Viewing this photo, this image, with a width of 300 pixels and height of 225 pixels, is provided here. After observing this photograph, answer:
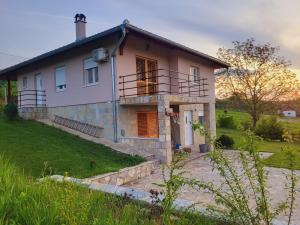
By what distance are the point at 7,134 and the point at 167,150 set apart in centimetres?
690

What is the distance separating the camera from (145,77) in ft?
50.4

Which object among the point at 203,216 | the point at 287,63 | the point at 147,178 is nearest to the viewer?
the point at 203,216

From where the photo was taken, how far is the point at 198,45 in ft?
73.6

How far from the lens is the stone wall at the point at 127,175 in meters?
8.39

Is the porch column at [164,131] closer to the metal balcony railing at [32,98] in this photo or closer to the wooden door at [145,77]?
the wooden door at [145,77]

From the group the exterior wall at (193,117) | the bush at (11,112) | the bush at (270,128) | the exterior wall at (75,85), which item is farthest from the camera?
the bush at (270,128)

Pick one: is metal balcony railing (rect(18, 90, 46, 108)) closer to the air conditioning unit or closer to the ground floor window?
the air conditioning unit

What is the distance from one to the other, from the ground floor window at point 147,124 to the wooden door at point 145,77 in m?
1.10

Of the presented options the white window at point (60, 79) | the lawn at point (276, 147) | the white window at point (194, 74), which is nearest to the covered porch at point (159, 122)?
the white window at point (194, 74)

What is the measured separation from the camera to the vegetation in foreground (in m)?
3.15

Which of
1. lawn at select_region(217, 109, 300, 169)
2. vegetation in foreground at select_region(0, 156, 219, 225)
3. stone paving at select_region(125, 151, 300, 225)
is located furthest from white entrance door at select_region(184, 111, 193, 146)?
vegetation in foreground at select_region(0, 156, 219, 225)

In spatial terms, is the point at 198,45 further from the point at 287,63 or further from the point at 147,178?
the point at 147,178

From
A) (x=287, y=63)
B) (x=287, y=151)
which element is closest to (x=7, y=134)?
(x=287, y=151)

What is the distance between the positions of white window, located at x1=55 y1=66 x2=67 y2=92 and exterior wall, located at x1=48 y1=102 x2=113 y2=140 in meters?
1.20
